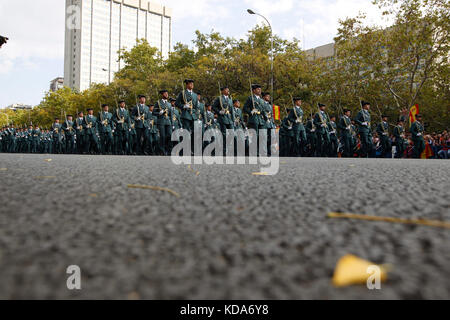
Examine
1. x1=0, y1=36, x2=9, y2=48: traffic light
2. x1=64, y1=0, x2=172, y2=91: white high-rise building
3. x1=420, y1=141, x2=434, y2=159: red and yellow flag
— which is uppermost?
x1=64, y1=0, x2=172, y2=91: white high-rise building

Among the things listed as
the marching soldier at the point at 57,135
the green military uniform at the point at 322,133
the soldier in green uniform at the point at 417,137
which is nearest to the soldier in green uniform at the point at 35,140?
the marching soldier at the point at 57,135

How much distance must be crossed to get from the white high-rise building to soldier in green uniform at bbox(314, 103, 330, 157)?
106923 mm

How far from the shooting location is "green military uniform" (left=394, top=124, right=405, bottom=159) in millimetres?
17625

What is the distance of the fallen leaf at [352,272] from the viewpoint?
3.59 feet

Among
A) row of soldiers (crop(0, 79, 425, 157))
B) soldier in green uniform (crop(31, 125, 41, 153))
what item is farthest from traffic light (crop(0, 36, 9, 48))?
soldier in green uniform (crop(31, 125, 41, 153))

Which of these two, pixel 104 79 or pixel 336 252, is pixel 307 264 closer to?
pixel 336 252

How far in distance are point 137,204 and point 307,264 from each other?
→ 4.18 ft

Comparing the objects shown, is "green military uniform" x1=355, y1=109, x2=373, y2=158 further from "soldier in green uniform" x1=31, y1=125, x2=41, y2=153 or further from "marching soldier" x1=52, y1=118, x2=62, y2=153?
"soldier in green uniform" x1=31, y1=125, x2=41, y2=153

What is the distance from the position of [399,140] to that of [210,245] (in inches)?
715

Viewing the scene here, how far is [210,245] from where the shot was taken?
4.63ft

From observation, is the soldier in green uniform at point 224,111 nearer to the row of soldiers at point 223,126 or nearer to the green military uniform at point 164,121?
the row of soldiers at point 223,126

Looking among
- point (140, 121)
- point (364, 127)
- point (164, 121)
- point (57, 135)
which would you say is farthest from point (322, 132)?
point (57, 135)

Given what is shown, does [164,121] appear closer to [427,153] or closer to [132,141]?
[132,141]

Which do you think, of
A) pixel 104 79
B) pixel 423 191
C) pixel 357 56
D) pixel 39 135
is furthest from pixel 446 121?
pixel 104 79
